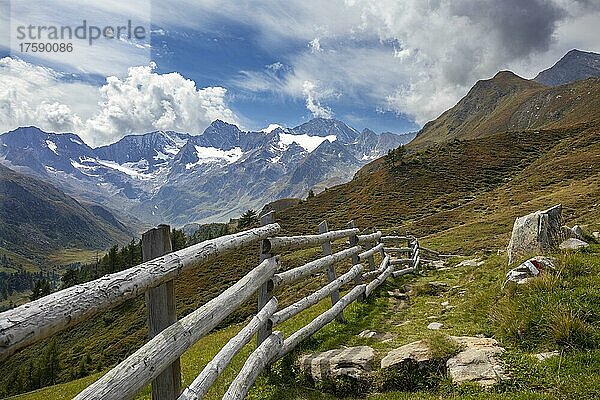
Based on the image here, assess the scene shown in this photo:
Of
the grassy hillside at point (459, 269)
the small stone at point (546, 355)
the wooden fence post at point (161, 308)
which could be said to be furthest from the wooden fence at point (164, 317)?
the small stone at point (546, 355)

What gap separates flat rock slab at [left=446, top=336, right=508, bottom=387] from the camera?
5642 mm

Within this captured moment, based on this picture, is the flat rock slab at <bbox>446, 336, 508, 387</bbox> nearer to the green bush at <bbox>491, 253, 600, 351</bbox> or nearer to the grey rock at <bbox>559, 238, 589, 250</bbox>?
the green bush at <bbox>491, 253, 600, 351</bbox>

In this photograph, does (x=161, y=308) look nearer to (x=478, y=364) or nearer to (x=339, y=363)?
(x=339, y=363)

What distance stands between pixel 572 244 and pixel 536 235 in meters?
0.83

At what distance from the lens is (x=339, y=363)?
6883mm

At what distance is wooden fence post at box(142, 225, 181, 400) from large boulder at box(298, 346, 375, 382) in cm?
328

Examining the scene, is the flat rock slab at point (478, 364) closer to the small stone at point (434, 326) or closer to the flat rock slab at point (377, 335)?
the small stone at point (434, 326)

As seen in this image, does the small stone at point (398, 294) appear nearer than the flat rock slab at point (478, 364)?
No

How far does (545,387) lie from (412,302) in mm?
6778

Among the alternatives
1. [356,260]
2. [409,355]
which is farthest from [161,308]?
[356,260]

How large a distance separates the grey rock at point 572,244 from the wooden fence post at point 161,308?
995cm

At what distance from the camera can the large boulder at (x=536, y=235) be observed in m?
10.5

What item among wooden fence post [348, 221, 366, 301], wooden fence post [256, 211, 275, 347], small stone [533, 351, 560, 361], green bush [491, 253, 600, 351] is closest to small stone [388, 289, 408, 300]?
wooden fence post [348, 221, 366, 301]

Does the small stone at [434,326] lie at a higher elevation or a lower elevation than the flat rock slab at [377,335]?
higher
